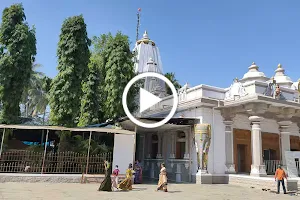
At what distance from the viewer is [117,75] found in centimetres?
1658

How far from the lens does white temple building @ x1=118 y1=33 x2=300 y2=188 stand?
13.3 meters

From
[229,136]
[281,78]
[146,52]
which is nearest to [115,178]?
[229,136]

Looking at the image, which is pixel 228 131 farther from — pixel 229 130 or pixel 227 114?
pixel 227 114

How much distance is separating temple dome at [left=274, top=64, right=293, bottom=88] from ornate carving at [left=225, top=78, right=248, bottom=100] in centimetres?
513

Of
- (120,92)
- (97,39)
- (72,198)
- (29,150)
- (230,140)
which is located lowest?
(72,198)

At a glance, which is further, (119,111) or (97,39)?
(97,39)

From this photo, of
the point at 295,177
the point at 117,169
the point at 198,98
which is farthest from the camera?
the point at 198,98

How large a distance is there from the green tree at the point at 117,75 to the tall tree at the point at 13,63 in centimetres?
471

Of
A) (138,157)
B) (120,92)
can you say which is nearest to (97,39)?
(120,92)

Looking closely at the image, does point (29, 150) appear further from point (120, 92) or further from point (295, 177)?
point (295, 177)

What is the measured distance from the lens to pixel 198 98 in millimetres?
13898

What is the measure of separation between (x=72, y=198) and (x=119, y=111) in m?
8.68

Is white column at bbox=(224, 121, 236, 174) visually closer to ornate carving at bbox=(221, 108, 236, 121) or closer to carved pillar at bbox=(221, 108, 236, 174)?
carved pillar at bbox=(221, 108, 236, 174)

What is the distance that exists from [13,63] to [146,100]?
377 inches
